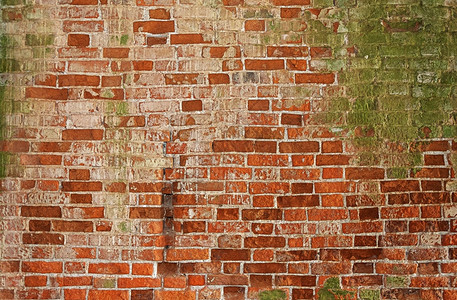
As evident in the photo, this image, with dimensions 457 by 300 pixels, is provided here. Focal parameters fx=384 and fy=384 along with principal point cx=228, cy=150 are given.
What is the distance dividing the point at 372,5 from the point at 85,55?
5.14ft

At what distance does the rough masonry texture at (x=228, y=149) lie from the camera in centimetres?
201

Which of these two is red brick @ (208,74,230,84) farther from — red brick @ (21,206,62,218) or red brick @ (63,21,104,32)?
red brick @ (21,206,62,218)

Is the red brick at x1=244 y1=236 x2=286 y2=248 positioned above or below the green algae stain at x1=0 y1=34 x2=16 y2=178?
below

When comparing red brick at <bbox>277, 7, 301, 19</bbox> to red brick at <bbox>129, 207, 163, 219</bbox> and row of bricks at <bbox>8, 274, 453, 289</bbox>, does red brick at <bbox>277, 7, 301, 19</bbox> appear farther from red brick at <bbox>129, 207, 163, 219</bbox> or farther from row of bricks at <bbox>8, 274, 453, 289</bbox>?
row of bricks at <bbox>8, 274, 453, 289</bbox>

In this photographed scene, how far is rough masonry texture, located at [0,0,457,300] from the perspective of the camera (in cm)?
201

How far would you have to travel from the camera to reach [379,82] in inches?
80.8

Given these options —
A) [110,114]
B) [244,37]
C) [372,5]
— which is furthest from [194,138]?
[372,5]

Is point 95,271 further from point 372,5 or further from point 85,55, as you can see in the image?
point 372,5

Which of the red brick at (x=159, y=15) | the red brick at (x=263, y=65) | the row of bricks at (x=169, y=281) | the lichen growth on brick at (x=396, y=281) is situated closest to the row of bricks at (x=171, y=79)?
the red brick at (x=263, y=65)

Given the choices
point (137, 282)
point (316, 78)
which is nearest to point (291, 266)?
point (137, 282)

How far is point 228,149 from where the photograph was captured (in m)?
2.05

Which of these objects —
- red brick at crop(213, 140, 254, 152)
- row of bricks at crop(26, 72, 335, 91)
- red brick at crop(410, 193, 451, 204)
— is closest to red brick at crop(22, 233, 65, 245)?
row of bricks at crop(26, 72, 335, 91)

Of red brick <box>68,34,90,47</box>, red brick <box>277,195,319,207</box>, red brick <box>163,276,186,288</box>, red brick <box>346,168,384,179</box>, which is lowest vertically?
red brick <box>163,276,186,288</box>

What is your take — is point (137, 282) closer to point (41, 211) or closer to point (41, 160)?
point (41, 211)
